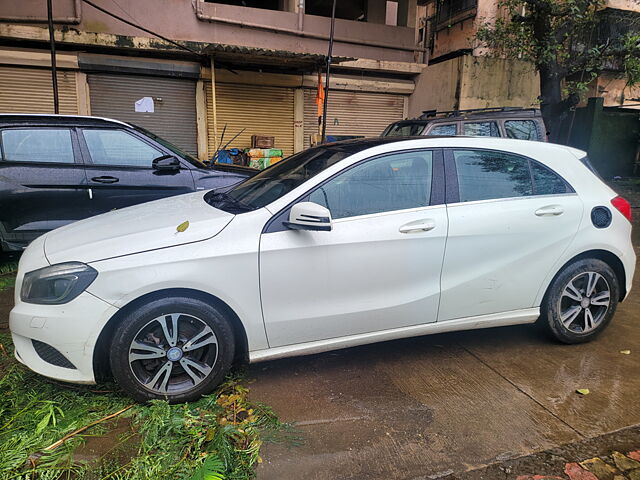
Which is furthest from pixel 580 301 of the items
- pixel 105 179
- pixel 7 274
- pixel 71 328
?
pixel 7 274

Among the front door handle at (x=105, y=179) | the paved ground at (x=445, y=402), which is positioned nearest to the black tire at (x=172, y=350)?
the paved ground at (x=445, y=402)

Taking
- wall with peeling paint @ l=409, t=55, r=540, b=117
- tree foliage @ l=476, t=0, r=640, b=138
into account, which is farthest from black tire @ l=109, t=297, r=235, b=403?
wall with peeling paint @ l=409, t=55, r=540, b=117

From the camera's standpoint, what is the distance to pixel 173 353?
2639 mm

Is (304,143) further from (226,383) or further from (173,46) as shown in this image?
(226,383)

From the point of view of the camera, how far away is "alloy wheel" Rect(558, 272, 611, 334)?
3.49 meters

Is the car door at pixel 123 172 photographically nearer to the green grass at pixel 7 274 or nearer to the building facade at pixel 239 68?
the green grass at pixel 7 274

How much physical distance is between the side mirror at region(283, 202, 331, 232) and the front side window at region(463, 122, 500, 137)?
513 cm

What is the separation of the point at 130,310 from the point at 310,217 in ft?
3.80

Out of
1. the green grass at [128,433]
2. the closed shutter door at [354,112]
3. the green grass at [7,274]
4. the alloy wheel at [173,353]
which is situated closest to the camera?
the green grass at [128,433]

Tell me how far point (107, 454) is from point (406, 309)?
6.33 ft

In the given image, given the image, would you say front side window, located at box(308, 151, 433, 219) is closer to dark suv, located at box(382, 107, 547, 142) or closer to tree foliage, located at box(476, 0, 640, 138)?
dark suv, located at box(382, 107, 547, 142)

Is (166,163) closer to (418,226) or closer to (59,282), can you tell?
(59,282)

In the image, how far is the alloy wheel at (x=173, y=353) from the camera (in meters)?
2.60

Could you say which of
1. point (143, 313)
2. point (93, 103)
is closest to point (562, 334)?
point (143, 313)
